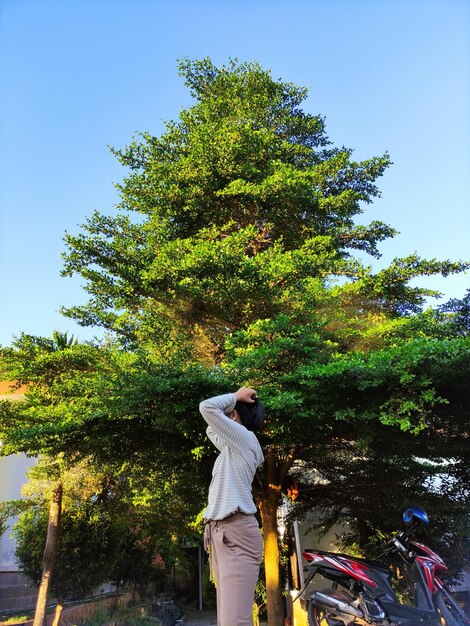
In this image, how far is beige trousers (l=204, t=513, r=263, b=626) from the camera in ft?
5.93

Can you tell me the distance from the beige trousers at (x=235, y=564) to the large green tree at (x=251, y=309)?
3.67 metres

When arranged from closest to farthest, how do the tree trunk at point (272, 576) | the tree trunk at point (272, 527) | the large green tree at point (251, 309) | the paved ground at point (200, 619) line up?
the large green tree at point (251, 309) < the tree trunk at point (272, 576) < the tree trunk at point (272, 527) < the paved ground at point (200, 619)

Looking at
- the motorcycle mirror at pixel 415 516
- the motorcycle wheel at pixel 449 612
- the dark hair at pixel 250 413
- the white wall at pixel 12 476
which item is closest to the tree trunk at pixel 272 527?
the motorcycle mirror at pixel 415 516

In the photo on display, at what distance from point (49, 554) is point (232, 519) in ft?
34.3

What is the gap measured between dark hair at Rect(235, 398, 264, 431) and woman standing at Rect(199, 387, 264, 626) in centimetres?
9

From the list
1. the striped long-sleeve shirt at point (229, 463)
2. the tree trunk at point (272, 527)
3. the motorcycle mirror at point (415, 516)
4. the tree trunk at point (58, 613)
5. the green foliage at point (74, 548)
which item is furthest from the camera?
the green foliage at point (74, 548)

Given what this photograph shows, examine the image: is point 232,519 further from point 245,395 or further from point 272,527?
point 272,527

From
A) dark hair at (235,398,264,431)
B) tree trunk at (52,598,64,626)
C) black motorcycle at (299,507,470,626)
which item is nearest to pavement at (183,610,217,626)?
tree trunk at (52,598,64,626)

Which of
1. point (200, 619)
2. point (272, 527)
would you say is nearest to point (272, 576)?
point (272, 527)

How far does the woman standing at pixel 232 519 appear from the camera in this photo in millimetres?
1830

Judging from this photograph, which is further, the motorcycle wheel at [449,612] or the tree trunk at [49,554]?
the tree trunk at [49,554]

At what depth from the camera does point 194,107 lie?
11.0 metres

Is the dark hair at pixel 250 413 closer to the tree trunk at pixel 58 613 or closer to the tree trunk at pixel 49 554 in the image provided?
the tree trunk at pixel 49 554

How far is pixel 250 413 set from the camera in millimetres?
2410
